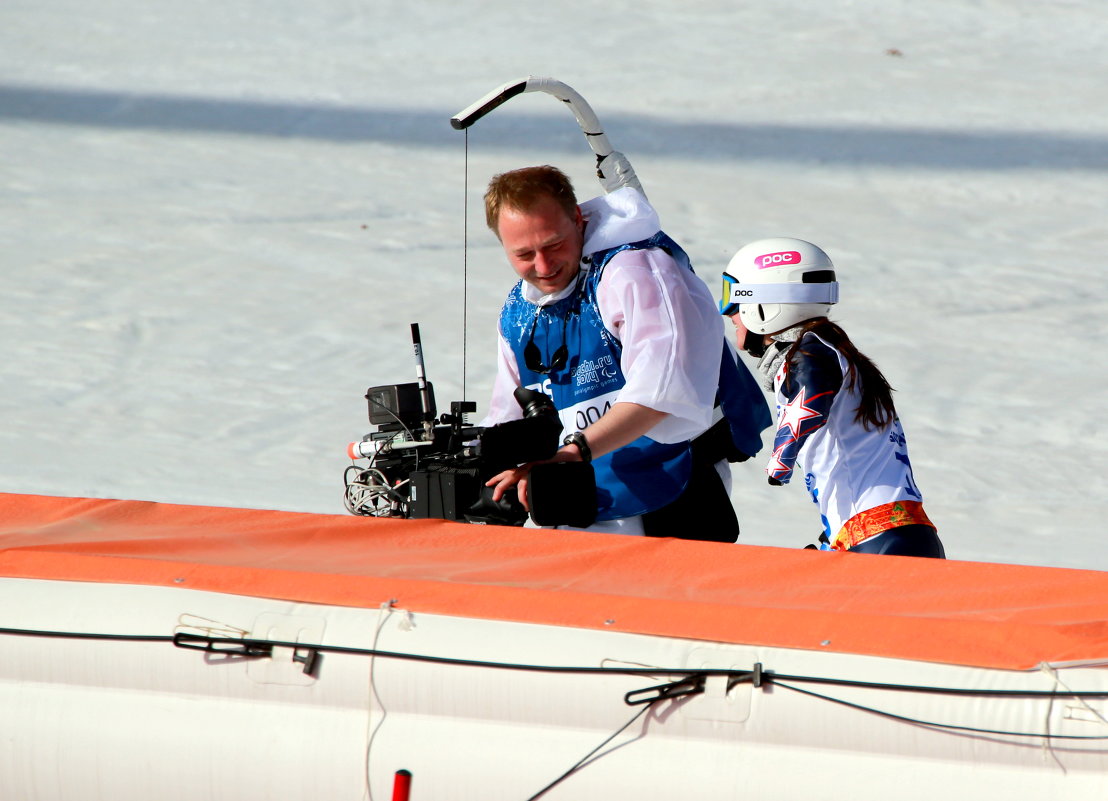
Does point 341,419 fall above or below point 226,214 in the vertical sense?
below

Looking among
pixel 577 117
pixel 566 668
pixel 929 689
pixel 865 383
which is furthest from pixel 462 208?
pixel 929 689

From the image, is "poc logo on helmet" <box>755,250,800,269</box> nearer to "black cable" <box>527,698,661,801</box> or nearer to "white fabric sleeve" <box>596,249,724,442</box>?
"white fabric sleeve" <box>596,249,724,442</box>

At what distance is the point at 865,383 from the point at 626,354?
0.54 meters

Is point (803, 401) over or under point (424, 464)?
over

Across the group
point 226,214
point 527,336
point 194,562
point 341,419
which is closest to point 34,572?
point 194,562

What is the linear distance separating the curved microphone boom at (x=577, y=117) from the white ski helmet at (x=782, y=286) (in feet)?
0.99

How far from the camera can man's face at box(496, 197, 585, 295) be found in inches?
102

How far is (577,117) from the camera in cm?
316

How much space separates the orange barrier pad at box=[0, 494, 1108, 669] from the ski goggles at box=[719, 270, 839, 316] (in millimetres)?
781

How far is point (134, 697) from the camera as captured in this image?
206cm

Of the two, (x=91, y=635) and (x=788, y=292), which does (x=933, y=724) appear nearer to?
(x=91, y=635)

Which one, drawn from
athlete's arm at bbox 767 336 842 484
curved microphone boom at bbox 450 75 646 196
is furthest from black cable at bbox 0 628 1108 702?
curved microphone boom at bbox 450 75 646 196

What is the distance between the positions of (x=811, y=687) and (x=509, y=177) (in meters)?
1.20

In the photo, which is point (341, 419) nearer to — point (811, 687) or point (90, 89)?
point (811, 687)
